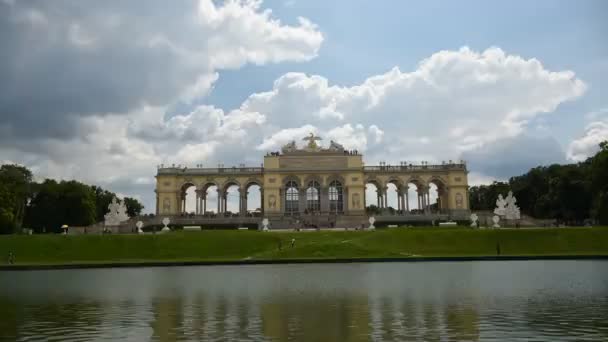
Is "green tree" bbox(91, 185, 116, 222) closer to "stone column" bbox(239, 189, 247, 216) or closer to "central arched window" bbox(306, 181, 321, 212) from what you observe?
"stone column" bbox(239, 189, 247, 216)

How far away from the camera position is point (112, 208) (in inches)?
2569

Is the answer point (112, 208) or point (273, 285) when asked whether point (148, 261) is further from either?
point (112, 208)

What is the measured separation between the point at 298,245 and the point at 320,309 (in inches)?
1259

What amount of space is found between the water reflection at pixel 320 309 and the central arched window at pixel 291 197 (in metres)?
54.4

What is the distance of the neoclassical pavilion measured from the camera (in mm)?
79562

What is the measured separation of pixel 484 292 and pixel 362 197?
60.2 metres

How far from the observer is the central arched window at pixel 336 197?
3157 inches

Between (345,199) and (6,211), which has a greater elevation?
(345,199)

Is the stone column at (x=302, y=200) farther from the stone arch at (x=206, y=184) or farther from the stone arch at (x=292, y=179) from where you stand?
the stone arch at (x=206, y=184)

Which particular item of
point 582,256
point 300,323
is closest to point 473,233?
point 582,256

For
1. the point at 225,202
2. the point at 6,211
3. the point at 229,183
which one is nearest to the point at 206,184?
the point at 229,183

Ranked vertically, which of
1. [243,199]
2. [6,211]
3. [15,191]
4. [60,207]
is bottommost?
[6,211]

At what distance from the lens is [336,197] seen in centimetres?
8056

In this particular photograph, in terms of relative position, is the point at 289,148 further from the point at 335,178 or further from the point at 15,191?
the point at 15,191
